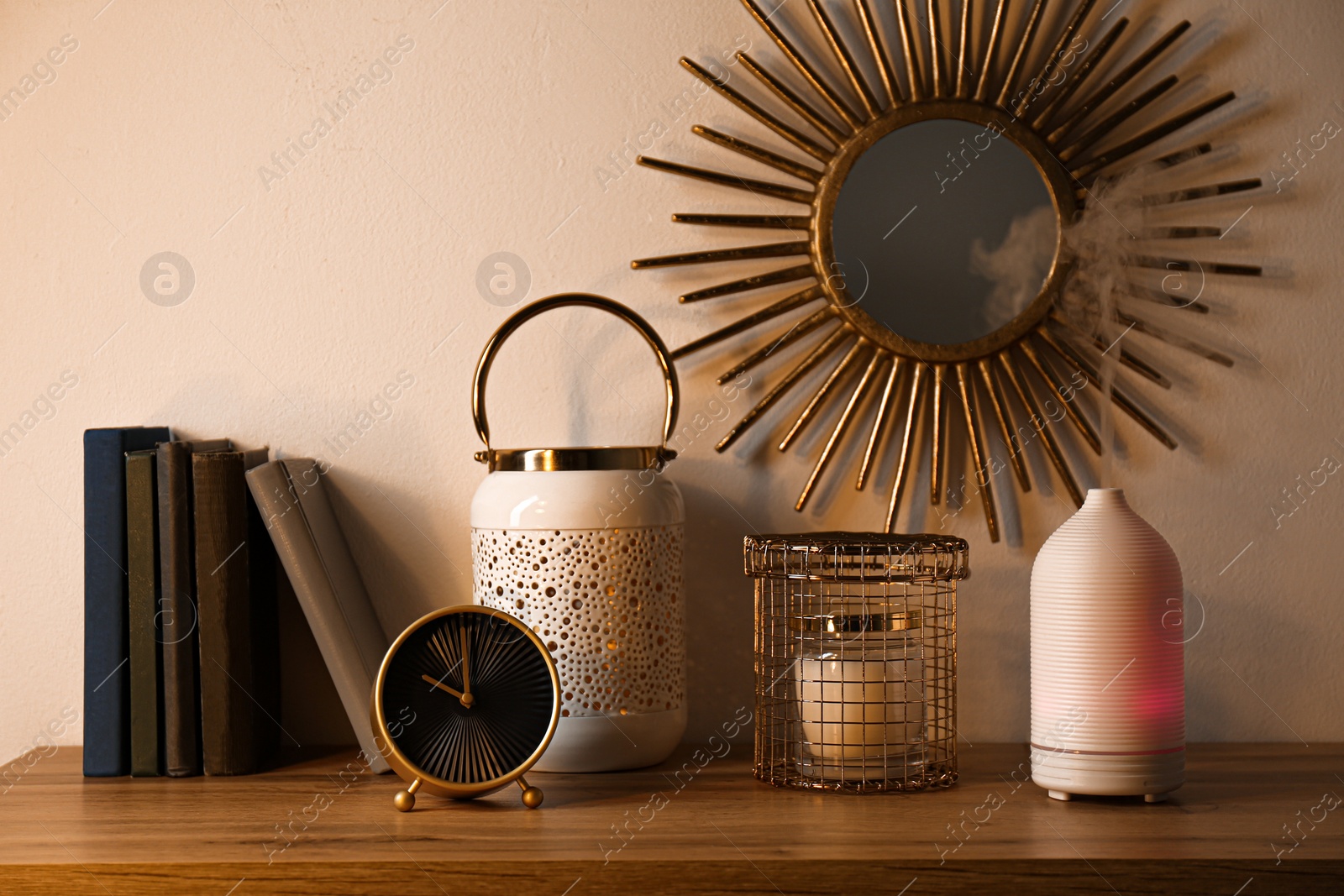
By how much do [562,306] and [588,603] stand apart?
0.28 meters

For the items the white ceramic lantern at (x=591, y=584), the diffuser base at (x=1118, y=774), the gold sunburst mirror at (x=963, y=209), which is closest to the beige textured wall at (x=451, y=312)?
the gold sunburst mirror at (x=963, y=209)

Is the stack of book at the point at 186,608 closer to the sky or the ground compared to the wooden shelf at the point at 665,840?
closer to the sky

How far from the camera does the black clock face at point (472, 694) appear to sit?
2.67ft

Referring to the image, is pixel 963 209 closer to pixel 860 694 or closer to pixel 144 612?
pixel 860 694

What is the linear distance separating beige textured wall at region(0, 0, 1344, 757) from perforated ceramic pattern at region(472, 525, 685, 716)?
15 cm

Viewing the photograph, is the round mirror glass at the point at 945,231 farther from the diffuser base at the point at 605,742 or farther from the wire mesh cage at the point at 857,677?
the diffuser base at the point at 605,742

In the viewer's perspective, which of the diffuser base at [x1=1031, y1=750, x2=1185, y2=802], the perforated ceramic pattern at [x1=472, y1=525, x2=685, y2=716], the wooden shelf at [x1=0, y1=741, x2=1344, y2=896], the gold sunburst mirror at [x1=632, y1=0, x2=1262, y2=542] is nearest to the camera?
the wooden shelf at [x1=0, y1=741, x2=1344, y2=896]

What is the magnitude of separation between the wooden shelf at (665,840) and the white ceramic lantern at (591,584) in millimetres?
45

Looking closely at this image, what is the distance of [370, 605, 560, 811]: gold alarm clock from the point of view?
2.65ft

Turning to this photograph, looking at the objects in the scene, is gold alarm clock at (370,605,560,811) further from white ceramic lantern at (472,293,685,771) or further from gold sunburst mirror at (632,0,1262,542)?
gold sunburst mirror at (632,0,1262,542)

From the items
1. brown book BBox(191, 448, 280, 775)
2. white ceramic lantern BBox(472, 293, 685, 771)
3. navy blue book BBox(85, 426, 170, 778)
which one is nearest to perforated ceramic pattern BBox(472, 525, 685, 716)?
white ceramic lantern BBox(472, 293, 685, 771)

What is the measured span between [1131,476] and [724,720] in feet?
1.56

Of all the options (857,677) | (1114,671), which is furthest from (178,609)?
(1114,671)

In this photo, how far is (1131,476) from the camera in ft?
3.40
